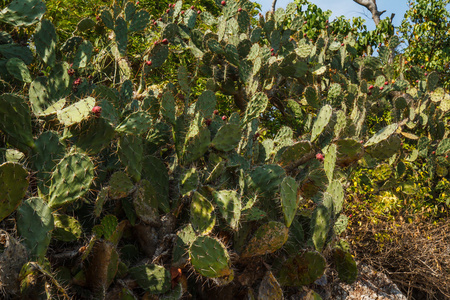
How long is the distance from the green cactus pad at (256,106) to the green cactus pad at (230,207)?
78cm

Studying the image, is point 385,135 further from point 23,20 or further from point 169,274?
point 23,20

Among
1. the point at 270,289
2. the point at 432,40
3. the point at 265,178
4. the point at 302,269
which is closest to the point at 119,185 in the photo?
the point at 265,178

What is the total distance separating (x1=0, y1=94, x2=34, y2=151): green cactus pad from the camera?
1.98m

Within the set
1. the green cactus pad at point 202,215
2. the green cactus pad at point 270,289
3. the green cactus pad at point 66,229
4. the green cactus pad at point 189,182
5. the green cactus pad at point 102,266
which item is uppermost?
the green cactus pad at point 189,182

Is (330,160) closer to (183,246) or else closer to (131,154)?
(183,246)

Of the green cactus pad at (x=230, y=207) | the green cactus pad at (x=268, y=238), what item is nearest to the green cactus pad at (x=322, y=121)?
the green cactus pad at (x=268, y=238)

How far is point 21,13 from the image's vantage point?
2.38m

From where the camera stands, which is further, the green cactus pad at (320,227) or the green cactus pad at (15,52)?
the green cactus pad at (320,227)

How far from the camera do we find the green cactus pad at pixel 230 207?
2244 mm

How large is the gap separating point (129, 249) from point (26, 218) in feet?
2.26

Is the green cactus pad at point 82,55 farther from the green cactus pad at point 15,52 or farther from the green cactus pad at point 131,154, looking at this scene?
the green cactus pad at point 131,154

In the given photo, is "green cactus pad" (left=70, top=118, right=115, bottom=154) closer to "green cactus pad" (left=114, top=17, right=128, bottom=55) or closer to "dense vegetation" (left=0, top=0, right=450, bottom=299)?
"dense vegetation" (left=0, top=0, right=450, bottom=299)

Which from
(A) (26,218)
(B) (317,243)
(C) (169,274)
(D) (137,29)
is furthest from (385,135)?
(A) (26,218)

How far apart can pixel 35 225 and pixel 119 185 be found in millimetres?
444
